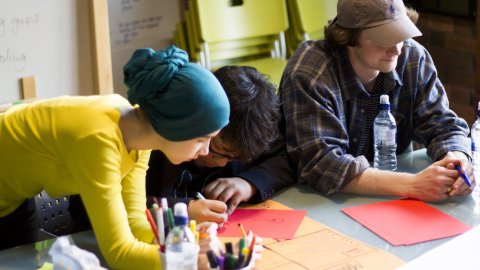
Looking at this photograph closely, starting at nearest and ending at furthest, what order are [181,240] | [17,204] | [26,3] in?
[181,240], [17,204], [26,3]

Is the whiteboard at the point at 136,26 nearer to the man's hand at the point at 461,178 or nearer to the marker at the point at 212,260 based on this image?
the man's hand at the point at 461,178

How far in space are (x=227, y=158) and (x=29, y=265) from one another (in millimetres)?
578

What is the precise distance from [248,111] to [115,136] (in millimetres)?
420

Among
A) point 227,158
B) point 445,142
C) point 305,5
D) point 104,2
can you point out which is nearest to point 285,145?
point 227,158

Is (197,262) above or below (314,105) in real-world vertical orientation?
below

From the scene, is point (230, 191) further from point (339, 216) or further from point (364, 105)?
point (364, 105)

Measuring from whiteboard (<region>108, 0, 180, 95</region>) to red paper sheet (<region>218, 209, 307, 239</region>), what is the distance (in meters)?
1.90

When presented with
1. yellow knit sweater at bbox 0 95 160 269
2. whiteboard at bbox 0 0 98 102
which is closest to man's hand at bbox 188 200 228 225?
yellow knit sweater at bbox 0 95 160 269

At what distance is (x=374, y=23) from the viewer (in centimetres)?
218

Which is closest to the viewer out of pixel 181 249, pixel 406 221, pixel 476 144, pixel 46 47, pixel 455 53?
pixel 181 249

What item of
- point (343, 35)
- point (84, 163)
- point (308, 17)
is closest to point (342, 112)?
point (343, 35)

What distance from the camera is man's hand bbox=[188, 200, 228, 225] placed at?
5.89ft

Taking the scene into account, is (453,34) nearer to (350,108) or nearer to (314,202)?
(350,108)

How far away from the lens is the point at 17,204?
1.76 metres
